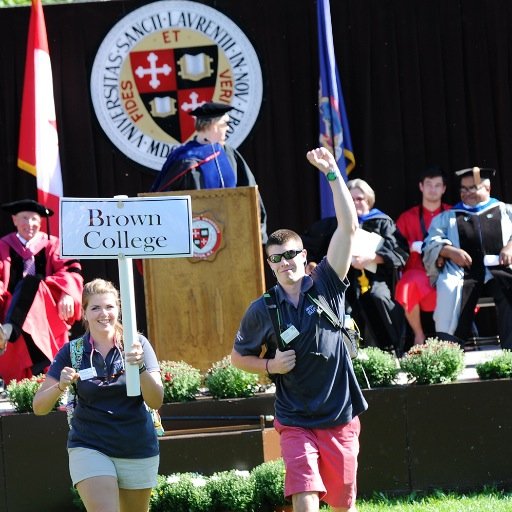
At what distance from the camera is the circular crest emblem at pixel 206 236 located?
7.94m

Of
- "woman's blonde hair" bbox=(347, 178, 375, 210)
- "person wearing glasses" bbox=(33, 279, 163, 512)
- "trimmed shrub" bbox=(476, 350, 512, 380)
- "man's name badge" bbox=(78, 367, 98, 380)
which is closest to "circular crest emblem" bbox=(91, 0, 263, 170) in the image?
"woman's blonde hair" bbox=(347, 178, 375, 210)

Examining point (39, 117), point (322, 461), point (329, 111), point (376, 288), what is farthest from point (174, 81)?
point (322, 461)

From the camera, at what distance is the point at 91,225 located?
18.1 feet

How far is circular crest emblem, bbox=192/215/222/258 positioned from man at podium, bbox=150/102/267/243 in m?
0.62

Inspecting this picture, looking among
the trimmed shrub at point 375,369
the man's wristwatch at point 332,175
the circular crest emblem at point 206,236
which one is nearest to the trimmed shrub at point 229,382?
the trimmed shrub at point 375,369

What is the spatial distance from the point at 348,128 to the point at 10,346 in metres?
3.43

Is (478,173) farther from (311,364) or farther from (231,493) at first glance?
(311,364)

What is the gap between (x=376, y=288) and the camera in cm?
920

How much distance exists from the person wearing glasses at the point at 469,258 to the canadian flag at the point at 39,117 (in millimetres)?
3217

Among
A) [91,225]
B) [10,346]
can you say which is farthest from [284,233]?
[10,346]

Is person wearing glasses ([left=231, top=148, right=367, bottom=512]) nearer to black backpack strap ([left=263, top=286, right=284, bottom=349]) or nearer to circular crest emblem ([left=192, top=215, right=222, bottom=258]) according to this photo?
black backpack strap ([left=263, top=286, right=284, bottom=349])

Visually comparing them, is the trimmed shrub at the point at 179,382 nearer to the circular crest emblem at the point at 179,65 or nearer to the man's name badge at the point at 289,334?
the man's name badge at the point at 289,334

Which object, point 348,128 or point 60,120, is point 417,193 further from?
point 60,120

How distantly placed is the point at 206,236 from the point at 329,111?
2606 millimetres
